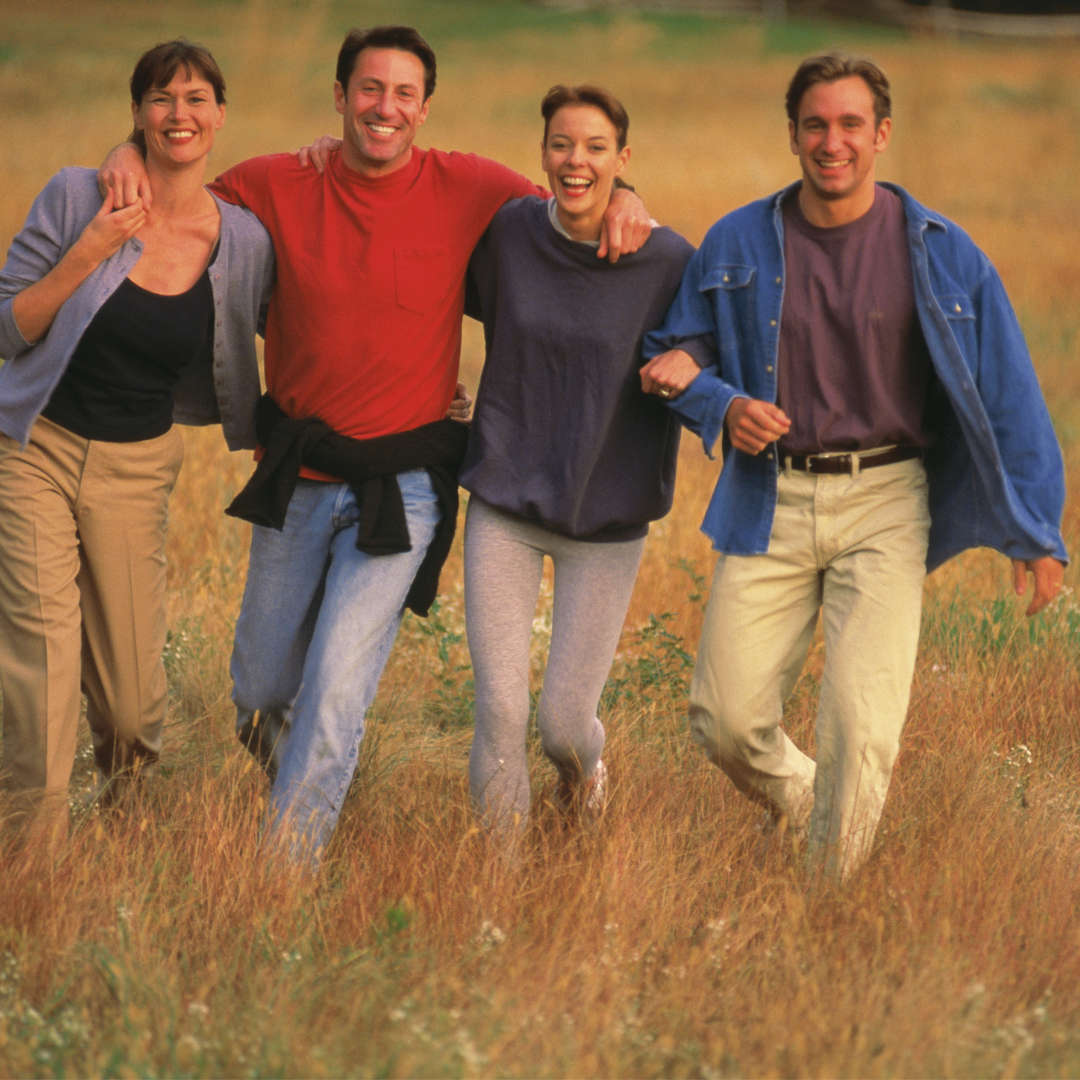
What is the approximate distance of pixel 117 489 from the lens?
14.1ft

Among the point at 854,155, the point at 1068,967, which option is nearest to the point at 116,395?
the point at 854,155

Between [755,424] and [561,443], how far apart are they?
0.58 m

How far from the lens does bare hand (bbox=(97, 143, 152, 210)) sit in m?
4.18

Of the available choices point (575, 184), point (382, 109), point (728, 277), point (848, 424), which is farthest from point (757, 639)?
point (382, 109)

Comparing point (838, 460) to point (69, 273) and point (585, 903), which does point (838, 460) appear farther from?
point (69, 273)

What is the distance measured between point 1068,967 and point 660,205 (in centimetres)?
1941

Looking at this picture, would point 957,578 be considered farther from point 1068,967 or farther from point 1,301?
point 1,301

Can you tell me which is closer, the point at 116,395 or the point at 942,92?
the point at 116,395

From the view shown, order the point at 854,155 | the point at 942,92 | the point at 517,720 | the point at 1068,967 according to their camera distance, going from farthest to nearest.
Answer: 1. the point at 942,92
2. the point at 517,720
3. the point at 854,155
4. the point at 1068,967

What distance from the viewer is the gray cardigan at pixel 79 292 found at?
4094mm

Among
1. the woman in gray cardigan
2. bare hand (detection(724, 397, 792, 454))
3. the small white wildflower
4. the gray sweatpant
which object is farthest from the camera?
the gray sweatpant

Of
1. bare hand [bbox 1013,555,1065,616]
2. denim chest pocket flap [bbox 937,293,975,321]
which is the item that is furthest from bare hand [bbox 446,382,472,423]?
bare hand [bbox 1013,555,1065,616]

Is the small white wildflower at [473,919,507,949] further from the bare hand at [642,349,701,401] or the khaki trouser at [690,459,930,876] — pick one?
the bare hand at [642,349,701,401]

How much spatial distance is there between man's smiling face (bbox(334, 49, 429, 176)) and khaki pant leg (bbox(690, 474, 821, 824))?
4.88 feet
